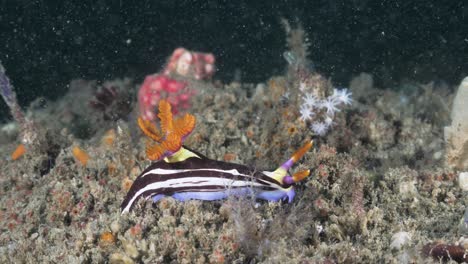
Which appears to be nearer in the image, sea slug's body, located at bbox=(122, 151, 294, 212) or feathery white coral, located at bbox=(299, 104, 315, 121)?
sea slug's body, located at bbox=(122, 151, 294, 212)

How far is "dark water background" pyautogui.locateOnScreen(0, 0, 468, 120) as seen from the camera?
3588cm

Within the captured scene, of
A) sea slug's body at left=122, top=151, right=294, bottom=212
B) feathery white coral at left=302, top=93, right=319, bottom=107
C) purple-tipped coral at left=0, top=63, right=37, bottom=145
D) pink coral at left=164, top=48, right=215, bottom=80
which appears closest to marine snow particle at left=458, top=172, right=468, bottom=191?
sea slug's body at left=122, top=151, right=294, bottom=212

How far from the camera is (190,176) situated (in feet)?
10.1

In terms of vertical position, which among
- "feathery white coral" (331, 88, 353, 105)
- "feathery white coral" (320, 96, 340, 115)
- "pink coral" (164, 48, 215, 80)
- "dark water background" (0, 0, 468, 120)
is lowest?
"feathery white coral" (320, 96, 340, 115)

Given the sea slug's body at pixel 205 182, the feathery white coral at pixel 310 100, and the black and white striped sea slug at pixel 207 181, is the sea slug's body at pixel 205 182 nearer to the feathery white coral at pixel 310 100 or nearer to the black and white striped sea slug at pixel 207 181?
the black and white striped sea slug at pixel 207 181

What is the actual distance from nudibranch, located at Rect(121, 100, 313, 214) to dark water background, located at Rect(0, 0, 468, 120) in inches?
1151

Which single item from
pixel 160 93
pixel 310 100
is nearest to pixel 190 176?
pixel 310 100

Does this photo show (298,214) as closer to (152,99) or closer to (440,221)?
(440,221)

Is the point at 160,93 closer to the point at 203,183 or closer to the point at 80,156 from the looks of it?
the point at 80,156

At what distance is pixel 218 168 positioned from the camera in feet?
10.1

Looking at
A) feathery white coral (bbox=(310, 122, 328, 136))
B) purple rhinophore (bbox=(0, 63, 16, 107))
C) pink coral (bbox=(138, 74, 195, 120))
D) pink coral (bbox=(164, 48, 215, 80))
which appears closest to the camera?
feathery white coral (bbox=(310, 122, 328, 136))

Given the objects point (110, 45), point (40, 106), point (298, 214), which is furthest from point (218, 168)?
point (110, 45)

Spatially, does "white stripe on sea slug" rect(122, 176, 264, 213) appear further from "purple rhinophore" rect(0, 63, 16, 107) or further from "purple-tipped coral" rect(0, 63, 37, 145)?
"purple rhinophore" rect(0, 63, 16, 107)

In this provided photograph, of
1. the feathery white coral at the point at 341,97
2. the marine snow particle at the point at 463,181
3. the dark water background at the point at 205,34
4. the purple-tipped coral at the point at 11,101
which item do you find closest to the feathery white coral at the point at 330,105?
the feathery white coral at the point at 341,97
